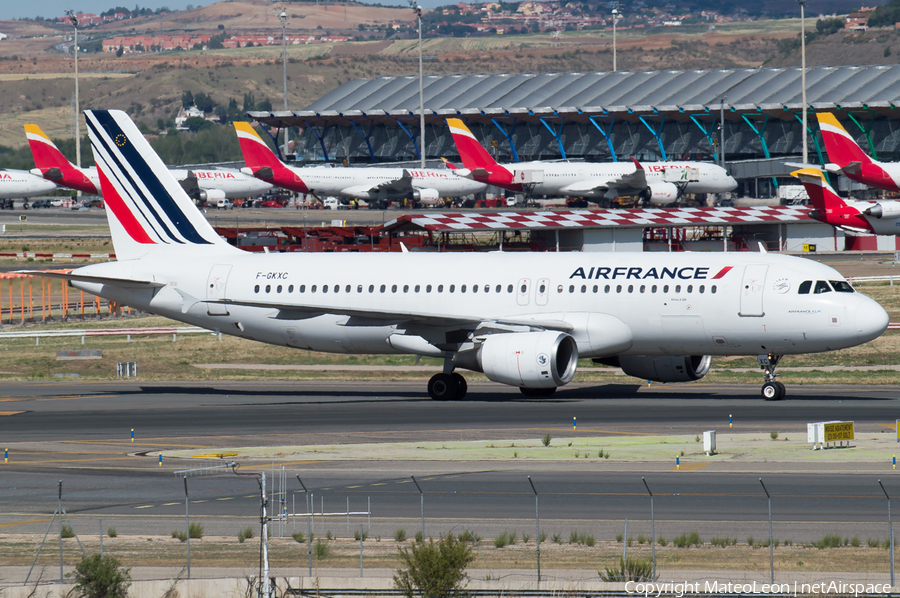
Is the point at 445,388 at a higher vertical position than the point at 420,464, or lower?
higher

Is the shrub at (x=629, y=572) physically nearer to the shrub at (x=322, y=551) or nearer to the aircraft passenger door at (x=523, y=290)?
the shrub at (x=322, y=551)

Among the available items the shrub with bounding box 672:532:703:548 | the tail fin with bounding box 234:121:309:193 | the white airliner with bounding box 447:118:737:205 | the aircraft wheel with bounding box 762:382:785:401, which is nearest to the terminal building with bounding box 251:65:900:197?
the white airliner with bounding box 447:118:737:205

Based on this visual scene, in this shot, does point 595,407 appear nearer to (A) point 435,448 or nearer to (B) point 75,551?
(A) point 435,448

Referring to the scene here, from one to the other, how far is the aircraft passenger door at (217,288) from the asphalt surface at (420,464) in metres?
3.21

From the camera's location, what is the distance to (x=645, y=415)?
35781mm

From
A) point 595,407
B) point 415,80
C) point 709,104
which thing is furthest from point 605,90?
point 595,407

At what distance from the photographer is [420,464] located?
28.5 m

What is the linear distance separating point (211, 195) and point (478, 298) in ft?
381

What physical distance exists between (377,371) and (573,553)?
3204 cm

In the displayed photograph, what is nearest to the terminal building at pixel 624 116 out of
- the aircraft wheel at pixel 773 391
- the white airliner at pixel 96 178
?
the white airliner at pixel 96 178

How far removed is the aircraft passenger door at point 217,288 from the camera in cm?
4269

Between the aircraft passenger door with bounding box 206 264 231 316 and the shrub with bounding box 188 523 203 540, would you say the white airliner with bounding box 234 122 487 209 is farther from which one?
the shrub with bounding box 188 523 203 540

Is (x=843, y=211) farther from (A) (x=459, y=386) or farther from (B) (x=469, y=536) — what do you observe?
(B) (x=469, y=536)

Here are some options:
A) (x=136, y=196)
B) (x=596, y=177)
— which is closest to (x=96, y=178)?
(x=596, y=177)
